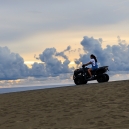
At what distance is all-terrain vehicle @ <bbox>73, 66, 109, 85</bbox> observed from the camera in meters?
24.2

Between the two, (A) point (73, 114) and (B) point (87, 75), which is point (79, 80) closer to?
(B) point (87, 75)

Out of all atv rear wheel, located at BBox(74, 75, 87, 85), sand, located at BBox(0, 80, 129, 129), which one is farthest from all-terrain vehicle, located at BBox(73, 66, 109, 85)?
sand, located at BBox(0, 80, 129, 129)

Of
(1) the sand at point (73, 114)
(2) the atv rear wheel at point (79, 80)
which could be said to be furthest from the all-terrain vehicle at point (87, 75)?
(1) the sand at point (73, 114)

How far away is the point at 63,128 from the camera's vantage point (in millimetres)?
9492

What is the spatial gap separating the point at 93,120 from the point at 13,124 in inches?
113

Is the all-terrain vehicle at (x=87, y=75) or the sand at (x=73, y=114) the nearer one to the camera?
the sand at (x=73, y=114)

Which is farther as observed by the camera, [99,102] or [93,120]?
[99,102]

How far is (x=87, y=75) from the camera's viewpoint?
80.7 feet

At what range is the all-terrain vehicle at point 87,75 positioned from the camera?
79.3 feet

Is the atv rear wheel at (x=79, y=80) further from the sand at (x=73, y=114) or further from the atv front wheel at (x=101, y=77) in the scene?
the sand at (x=73, y=114)

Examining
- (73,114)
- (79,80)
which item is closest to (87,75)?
(79,80)

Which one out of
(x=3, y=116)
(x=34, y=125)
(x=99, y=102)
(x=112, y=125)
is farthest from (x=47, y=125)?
(x=99, y=102)

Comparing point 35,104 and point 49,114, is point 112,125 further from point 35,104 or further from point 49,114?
point 35,104

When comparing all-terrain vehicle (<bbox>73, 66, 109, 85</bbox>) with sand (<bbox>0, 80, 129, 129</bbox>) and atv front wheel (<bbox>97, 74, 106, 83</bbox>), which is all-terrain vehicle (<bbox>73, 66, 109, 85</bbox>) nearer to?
atv front wheel (<bbox>97, 74, 106, 83</bbox>)
